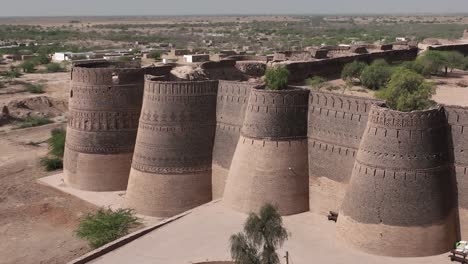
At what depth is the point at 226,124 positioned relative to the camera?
77.2 feet

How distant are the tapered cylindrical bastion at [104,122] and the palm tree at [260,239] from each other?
1359 centimetres

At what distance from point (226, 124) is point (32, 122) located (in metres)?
29.2

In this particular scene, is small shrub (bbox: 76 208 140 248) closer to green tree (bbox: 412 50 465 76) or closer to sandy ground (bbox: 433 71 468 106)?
sandy ground (bbox: 433 71 468 106)

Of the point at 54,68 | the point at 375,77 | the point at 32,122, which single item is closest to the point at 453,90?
the point at 375,77

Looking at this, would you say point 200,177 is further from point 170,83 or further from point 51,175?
point 51,175

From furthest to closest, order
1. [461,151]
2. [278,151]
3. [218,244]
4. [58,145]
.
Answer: [58,145] → [278,151] → [218,244] → [461,151]

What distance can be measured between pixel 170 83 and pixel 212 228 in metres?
6.26

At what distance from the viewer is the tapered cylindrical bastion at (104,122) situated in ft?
85.3

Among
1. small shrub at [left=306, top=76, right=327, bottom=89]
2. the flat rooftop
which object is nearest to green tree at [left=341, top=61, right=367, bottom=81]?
small shrub at [left=306, top=76, right=327, bottom=89]

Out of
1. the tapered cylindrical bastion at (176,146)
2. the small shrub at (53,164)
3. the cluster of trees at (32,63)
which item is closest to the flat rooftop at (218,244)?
the tapered cylindrical bastion at (176,146)

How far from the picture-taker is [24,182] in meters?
30.8

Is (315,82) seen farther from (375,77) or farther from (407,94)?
(407,94)

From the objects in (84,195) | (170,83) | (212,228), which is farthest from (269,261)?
(84,195)

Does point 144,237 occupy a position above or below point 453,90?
below
